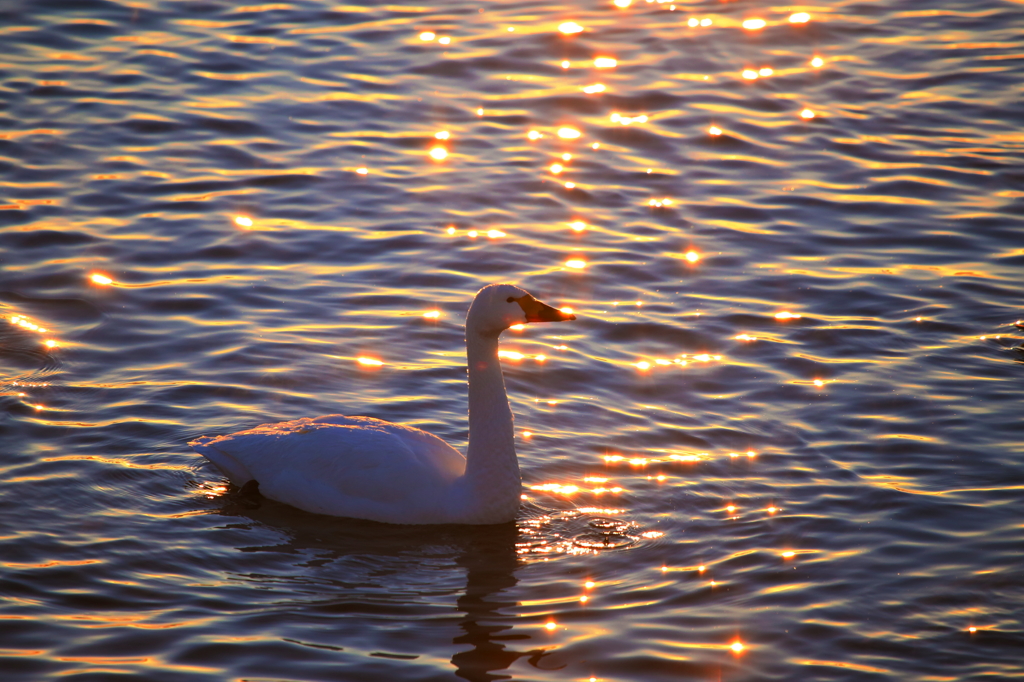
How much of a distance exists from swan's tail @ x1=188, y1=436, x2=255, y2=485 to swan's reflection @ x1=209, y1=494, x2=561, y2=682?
0.16 meters

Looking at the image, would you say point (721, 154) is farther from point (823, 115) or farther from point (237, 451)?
point (237, 451)

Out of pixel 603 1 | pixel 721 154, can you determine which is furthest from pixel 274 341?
pixel 603 1

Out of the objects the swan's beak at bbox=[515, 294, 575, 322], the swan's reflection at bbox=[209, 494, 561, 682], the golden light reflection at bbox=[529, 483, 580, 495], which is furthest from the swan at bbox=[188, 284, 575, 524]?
the golden light reflection at bbox=[529, 483, 580, 495]

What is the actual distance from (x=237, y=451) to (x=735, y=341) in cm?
487

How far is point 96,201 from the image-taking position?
45.0ft

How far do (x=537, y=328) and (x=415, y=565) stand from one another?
4.55m

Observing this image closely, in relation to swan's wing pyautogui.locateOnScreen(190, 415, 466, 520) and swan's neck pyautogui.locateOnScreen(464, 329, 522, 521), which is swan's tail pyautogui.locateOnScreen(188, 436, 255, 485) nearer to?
swan's wing pyautogui.locateOnScreen(190, 415, 466, 520)

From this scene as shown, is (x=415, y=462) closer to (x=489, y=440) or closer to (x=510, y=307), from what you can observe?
(x=489, y=440)

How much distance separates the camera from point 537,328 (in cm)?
1221

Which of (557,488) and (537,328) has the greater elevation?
(537,328)

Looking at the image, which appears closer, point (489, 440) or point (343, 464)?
point (489, 440)

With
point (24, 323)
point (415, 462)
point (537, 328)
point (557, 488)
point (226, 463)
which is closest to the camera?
point (415, 462)

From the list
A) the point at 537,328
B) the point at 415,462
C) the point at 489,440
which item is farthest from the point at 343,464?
the point at 537,328

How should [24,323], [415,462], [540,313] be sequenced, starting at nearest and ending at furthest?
[540,313]
[415,462]
[24,323]
